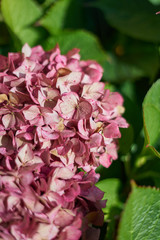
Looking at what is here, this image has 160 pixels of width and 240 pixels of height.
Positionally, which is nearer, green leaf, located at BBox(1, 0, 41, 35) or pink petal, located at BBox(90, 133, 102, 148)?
pink petal, located at BBox(90, 133, 102, 148)

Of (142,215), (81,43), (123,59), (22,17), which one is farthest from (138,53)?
(142,215)

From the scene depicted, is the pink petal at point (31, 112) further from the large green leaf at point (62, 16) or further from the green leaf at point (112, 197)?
the large green leaf at point (62, 16)

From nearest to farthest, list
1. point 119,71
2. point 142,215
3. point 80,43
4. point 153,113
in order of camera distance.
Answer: point 142,215
point 153,113
point 80,43
point 119,71

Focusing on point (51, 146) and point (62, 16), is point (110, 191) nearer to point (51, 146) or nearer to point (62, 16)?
point (51, 146)

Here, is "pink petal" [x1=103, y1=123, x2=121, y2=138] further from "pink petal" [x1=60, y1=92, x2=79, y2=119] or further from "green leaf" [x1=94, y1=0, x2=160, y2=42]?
"green leaf" [x1=94, y1=0, x2=160, y2=42]

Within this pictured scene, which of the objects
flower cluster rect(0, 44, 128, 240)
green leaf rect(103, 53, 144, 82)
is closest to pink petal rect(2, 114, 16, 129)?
flower cluster rect(0, 44, 128, 240)

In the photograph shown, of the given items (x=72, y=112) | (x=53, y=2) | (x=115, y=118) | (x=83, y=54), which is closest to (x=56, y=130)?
(x=72, y=112)

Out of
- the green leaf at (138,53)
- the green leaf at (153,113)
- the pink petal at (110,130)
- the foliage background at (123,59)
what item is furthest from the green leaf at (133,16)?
the pink petal at (110,130)
